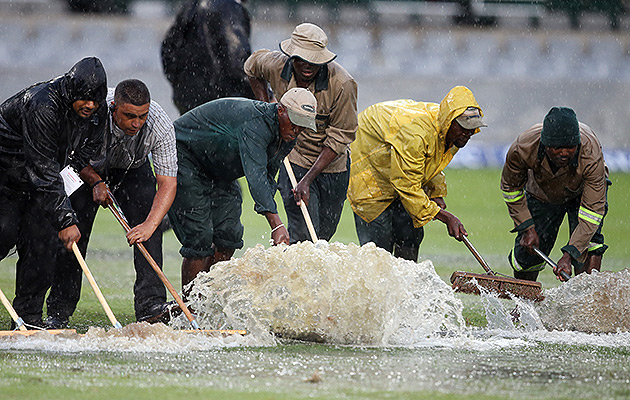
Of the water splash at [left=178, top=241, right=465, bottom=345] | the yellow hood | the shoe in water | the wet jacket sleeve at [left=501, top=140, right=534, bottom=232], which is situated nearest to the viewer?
the water splash at [left=178, top=241, right=465, bottom=345]

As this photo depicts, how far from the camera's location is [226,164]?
265 inches

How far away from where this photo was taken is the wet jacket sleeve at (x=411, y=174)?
7262mm

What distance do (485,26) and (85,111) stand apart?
21.7m

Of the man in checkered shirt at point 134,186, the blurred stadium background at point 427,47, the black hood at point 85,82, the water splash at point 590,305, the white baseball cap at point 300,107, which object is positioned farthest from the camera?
the blurred stadium background at point 427,47

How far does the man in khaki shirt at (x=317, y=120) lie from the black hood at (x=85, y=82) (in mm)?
1892

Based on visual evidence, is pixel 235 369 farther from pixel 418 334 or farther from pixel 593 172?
pixel 593 172

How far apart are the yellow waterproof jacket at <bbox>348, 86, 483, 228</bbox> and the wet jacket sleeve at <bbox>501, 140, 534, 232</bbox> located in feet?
1.56

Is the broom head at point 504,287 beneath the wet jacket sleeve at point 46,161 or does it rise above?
beneath

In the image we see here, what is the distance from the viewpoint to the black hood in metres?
5.62

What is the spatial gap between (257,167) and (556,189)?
2759mm

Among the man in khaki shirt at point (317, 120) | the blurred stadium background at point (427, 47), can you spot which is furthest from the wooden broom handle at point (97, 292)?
the blurred stadium background at point (427, 47)

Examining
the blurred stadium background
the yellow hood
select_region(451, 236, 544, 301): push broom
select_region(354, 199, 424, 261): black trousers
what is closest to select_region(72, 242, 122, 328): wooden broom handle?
select_region(451, 236, 544, 301): push broom

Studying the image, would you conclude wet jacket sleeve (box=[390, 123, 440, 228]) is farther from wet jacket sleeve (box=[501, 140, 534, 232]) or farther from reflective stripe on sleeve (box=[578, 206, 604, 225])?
reflective stripe on sleeve (box=[578, 206, 604, 225])

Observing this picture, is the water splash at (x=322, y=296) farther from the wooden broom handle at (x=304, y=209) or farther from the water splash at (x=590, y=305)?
the water splash at (x=590, y=305)
